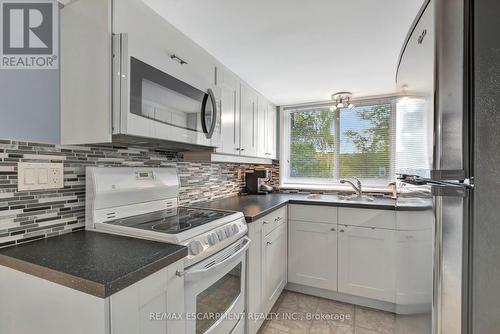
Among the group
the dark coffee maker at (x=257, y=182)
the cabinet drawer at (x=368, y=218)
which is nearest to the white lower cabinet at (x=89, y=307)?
the cabinet drawer at (x=368, y=218)

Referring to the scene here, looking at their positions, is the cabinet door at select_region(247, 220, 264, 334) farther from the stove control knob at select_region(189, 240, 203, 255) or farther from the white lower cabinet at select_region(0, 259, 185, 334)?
the white lower cabinet at select_region(0, 259, 185, 334)

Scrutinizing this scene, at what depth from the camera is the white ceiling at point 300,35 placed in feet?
4.00

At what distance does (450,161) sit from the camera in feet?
1.87

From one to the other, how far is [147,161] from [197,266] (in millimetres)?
872

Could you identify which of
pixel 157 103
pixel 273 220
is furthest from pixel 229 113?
pixel 273 220

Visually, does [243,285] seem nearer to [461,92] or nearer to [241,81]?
[461,92]

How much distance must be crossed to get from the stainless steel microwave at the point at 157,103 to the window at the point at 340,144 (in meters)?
1.90

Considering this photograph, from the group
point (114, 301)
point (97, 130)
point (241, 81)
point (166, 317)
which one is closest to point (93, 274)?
point (114, 301)

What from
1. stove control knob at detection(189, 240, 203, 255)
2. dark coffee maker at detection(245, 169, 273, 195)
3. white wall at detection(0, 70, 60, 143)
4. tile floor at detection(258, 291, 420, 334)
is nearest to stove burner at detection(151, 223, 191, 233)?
stove control knob at detection(189, 240, 203, 255)

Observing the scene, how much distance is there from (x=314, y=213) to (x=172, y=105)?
5.51 feet

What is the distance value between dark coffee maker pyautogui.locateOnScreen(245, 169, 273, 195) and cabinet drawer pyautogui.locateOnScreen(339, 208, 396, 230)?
968 mm

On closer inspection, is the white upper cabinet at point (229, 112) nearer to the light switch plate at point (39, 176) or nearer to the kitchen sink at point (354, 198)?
the light switch plate at point (39, 176)

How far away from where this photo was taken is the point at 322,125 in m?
3.11

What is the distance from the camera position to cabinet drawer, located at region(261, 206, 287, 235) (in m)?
1.87
